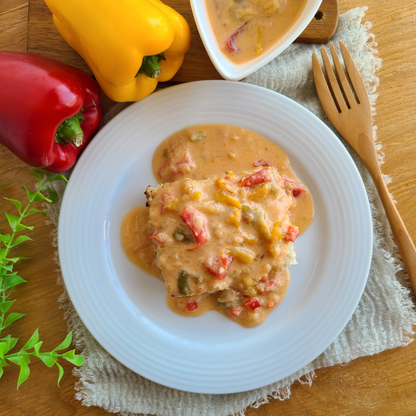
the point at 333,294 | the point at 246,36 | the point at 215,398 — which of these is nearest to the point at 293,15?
the point at 246,36

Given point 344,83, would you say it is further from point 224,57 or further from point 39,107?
point 39,107

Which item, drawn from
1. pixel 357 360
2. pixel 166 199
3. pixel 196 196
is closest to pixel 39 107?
pixel 166 199

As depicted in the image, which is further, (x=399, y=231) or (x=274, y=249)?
(x=399, y=231)

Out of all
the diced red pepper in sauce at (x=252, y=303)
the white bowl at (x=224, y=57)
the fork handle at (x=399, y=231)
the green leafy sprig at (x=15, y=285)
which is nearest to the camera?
the white bowl at (x=224, y=57)

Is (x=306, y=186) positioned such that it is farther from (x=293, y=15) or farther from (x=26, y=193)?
(x=26, y=193)

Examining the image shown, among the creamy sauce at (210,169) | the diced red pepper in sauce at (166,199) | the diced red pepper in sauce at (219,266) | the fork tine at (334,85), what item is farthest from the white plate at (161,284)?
the diced red pepper in sauce at (219,266)

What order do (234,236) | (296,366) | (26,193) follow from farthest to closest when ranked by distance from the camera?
(26,193), (296,366), (234,236)

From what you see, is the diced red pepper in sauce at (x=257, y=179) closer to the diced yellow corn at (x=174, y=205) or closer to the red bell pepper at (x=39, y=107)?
the diced yellow corn at (x=174, y=205)
